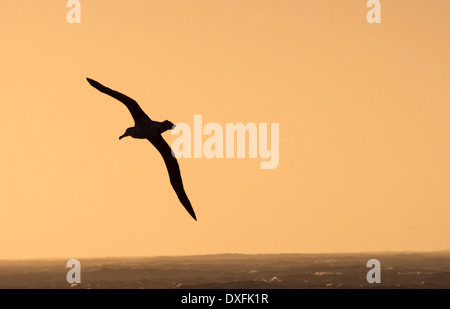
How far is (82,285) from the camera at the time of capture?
14000 cm

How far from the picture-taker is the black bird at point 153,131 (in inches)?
936

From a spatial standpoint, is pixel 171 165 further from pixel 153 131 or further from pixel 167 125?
pixel 167 125

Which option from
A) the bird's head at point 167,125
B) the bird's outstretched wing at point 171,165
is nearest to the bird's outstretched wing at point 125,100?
the bird's head at point 167,125

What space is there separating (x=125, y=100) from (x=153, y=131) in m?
1.41

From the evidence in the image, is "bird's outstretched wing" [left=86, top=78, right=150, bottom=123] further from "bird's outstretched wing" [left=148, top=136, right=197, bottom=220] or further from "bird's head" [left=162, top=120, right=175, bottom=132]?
"bird's outstretched wing" [left=148, top=136, right=197, bottom=220]

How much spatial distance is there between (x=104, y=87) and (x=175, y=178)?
156 inches

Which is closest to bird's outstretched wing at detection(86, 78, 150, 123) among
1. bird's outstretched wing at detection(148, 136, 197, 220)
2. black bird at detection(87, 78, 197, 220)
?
black bird at detection(87, 78, 197, 220)

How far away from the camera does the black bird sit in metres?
23.8

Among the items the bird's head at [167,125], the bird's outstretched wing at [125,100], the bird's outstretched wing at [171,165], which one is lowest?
the bird's outstretched wing at [171,165]

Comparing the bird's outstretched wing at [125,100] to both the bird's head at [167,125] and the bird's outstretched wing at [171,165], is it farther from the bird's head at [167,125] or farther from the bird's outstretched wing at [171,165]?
the bird's outstretched wing at [171,165]

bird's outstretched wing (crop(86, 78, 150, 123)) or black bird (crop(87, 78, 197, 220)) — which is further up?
bird's outstretched wing (crop(86, 78, 150, 123))

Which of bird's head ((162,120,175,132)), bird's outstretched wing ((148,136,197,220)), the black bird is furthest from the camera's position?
bird's outstretched wing ((148,136,197,220))
